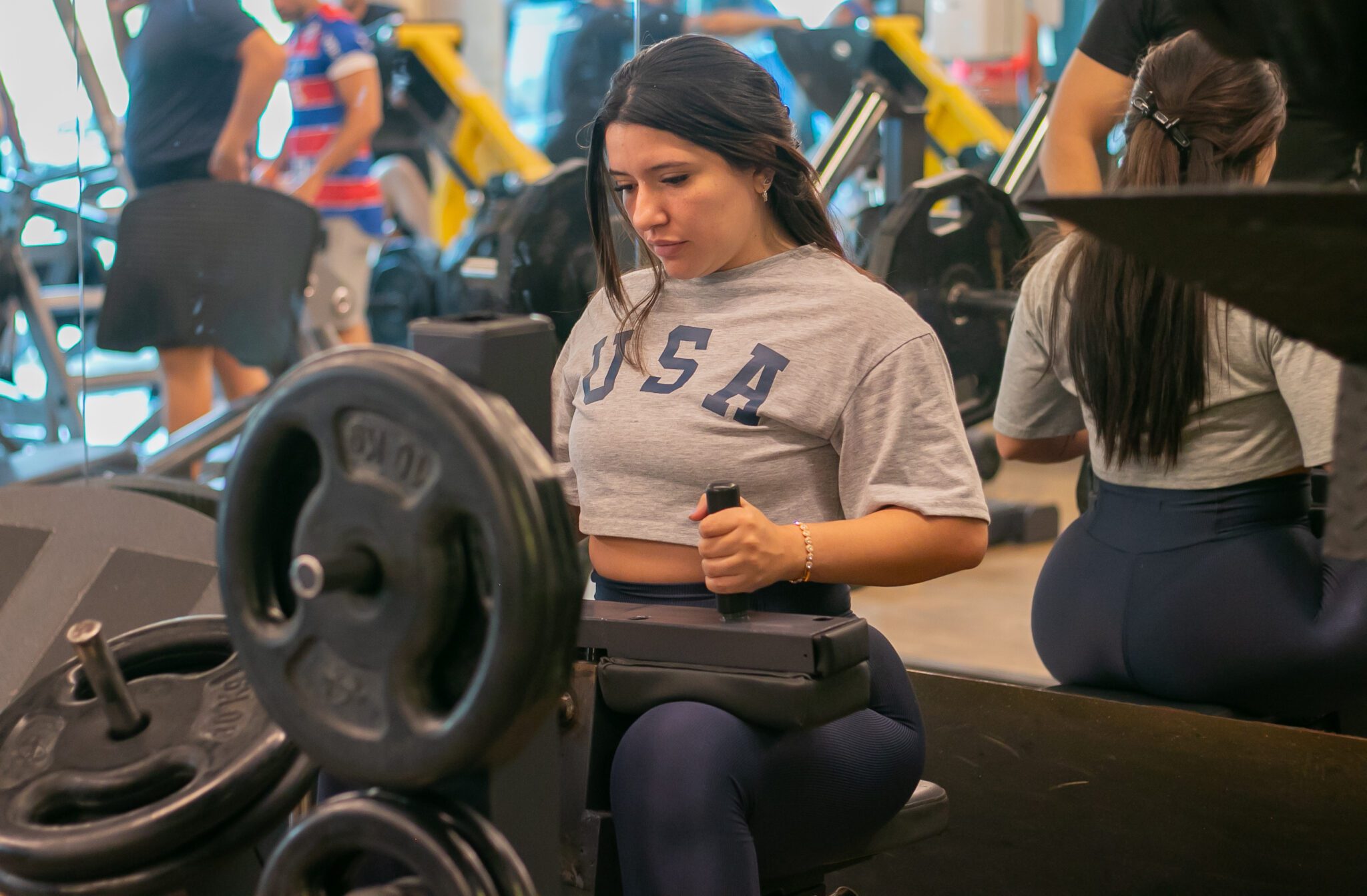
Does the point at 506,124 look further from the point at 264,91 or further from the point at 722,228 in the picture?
the point at 722,228

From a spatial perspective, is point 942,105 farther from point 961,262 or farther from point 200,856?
point 200,856

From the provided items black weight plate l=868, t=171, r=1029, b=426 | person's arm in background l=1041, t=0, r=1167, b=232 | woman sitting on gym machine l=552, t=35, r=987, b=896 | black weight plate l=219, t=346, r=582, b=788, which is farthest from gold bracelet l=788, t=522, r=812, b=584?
black weight plate l=868, t=171, r=1029, b=426

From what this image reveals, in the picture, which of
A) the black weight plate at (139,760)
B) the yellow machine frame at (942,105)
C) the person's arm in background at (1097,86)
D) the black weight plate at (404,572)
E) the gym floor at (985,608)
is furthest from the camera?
the yellow machine frame at (942,105)

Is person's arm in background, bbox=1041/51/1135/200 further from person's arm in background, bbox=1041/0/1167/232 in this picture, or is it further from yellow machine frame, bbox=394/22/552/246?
yellow machine frame, bbox=394/22/552/246

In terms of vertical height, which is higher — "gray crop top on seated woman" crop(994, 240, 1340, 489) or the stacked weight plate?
"gray crop top on seated woman" crop(994, 240, 1340, 489)

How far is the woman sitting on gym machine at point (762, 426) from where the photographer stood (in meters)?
1.28

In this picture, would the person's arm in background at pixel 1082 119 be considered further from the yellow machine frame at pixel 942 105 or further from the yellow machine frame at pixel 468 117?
the yellow machine frame at pixel 468 117

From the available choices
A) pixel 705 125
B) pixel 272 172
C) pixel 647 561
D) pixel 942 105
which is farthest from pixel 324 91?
pixel 647 561

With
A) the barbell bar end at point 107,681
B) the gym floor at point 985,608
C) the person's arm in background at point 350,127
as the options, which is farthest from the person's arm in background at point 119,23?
the barbell bar end at point 107,681

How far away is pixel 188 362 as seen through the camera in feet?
11.2

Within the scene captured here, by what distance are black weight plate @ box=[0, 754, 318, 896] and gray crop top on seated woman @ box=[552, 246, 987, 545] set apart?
0.40m

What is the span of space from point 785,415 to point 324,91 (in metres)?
2.70

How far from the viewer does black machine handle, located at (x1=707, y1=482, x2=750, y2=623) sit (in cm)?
124

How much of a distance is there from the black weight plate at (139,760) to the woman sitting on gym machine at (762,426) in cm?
33
